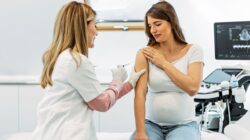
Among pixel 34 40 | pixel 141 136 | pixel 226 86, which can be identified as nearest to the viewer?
pixel 141 136

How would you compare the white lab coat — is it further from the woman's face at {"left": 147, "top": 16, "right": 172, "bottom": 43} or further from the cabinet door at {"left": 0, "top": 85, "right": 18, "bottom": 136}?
the cabinet door at {"left": 0, "top": 85, "right": 18, "bottom": 136}

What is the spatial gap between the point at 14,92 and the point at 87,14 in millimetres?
1801

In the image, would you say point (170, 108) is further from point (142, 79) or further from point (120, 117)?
point (120, 117)

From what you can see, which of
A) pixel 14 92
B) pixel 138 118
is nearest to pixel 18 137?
pixel 138 118

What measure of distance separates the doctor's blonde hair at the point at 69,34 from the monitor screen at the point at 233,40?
4.31ft

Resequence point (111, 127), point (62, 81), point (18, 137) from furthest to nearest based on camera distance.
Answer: point (111, 127) < point (18, 137) < point (62, 81)

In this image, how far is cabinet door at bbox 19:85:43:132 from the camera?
3.13 meters

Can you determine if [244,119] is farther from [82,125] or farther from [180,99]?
[82,125]

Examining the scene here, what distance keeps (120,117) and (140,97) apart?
130 cm

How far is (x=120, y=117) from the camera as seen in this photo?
3.12 meters

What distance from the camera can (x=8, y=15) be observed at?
10.7 feet

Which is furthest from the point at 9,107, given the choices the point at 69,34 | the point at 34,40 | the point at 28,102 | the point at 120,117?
the point at 69,34

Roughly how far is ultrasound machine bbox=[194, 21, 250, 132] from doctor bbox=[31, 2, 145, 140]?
1.00m

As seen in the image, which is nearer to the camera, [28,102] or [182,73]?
[182,73]
